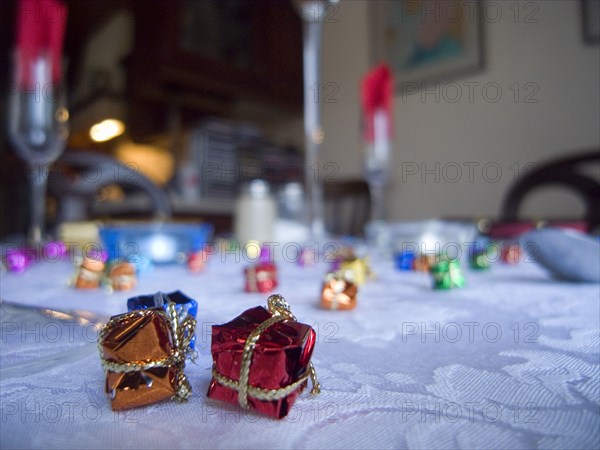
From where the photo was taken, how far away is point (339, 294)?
13.7 inches

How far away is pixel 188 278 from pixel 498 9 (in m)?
1.74

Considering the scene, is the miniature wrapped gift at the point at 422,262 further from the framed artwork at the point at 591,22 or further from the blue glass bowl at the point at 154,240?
the framed artwork at the point at 591,22

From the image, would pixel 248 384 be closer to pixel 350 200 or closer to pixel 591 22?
pixel 591 22

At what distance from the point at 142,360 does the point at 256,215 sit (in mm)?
786

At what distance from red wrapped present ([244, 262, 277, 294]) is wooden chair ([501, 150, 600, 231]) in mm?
1144

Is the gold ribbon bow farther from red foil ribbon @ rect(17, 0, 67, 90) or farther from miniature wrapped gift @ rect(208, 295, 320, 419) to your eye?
red foil ribbon @ rect(17, 0, 67, 90)

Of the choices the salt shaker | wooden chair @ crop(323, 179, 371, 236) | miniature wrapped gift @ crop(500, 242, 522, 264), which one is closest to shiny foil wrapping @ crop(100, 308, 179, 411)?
miniature wrapped gift @ crop(500, 242, 522, 264)

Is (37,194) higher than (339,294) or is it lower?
higher

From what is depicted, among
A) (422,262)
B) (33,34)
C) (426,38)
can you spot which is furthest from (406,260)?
(426,38)

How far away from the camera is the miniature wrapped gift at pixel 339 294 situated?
0.35 metres

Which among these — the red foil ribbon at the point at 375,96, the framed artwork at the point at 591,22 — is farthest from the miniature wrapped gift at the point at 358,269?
the framed artwork at the point at 591,22

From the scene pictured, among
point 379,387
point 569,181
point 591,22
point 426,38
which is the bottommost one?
point 379,387

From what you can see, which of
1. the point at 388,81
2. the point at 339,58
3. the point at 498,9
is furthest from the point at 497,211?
the point at 339,58

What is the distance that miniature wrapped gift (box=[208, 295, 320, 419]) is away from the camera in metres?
0.16
